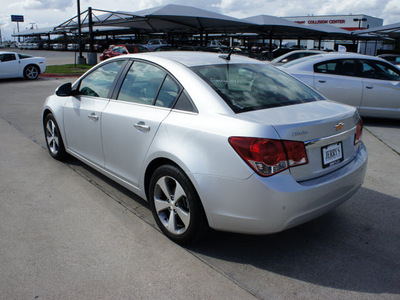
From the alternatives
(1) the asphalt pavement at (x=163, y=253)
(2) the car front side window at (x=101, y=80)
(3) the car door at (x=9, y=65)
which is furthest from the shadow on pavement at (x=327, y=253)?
(3) the car door at (x=9, y=65)

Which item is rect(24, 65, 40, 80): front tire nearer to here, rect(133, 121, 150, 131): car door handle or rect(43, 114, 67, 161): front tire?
rect(43, 114, 67, 161): front tire

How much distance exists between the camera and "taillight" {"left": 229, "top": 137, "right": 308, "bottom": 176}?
245 centimetres

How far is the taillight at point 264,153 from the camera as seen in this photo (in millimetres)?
2445

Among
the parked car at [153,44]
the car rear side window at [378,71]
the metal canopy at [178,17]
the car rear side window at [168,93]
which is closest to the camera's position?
the car rear side window at [168,93]

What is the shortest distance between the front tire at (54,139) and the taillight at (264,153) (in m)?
3.16

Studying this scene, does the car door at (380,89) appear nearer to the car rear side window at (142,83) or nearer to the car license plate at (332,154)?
the car license plate at (332,154)

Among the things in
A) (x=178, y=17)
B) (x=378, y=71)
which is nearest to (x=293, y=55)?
(x=378, y=71)

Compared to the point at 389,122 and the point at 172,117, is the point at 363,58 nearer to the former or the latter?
the point at 389,122

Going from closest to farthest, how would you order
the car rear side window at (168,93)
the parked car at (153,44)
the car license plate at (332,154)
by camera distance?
the car license plate at (332,154) → the car rear side window at (168,93) → the parked car at (153,44)

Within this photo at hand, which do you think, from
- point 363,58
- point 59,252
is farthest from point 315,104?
point 363,58

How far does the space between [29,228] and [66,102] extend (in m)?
1.77

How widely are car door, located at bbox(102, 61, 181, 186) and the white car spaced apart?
14794 millimetres

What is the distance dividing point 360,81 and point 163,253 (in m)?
6.33

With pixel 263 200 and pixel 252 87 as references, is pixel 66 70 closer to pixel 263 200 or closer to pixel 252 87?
pixel 252 87
